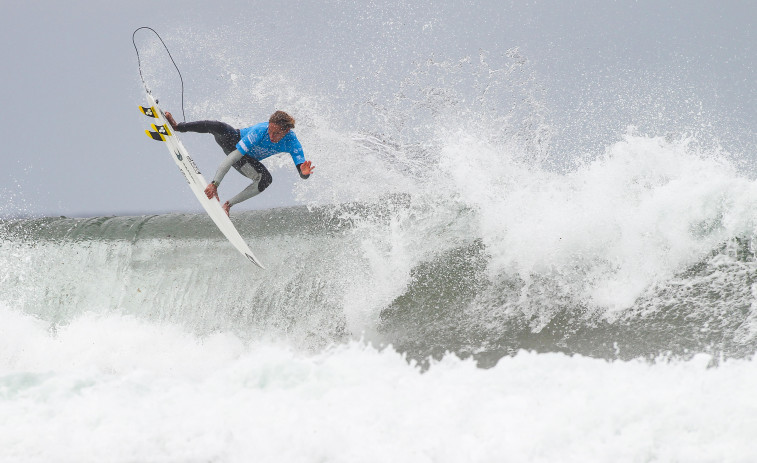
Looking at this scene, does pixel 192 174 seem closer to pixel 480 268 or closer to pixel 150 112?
pixel 150 112

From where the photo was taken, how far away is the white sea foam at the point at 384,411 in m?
3.72

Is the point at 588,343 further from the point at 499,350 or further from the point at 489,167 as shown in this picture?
the point at 489,167

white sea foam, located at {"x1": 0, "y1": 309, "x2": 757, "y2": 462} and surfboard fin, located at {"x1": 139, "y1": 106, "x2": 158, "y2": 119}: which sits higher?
surfboard fin, located at {"x1": 139, "y1": 106, "x2": 158, "y2": 119}

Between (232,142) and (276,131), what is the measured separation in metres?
0.86

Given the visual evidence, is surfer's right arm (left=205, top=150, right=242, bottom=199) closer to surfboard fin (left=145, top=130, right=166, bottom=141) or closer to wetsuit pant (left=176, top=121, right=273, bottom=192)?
wetsuit pant (left=176, top=121, right=273, bottom=192)

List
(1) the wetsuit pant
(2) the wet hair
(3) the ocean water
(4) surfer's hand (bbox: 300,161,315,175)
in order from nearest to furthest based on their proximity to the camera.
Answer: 1. (3) the ocean water
2. (2) the wet hair
3. (4) surfer's hand (bbox: 300,161,315,175)
4. (1) the wetsuit pant

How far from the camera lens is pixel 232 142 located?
6816 mm

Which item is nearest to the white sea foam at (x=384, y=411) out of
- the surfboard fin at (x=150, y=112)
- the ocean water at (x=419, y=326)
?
the ocean water at (x=419, y=326)

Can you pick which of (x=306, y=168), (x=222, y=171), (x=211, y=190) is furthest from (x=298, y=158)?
(x=211, y=190)

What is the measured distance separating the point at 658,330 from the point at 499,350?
117 cm

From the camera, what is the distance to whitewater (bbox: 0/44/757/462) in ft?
13.3

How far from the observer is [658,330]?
15.6 ft

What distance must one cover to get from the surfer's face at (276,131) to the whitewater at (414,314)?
1182 millimetres

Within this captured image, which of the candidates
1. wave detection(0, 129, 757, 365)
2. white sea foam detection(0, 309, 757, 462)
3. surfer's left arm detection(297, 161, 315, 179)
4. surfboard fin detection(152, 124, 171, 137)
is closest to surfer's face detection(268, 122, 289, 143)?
surfer's left arm detection(297, 161, 315, 179)
